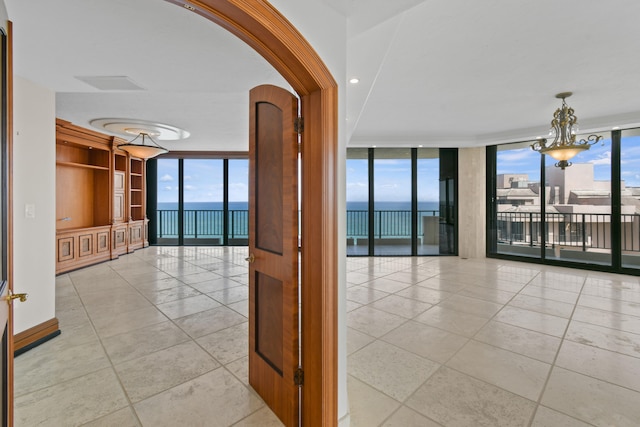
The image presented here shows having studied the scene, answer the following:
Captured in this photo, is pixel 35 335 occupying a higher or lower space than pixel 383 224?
lower

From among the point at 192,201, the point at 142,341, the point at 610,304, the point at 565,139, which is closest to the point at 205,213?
the point at 192,201

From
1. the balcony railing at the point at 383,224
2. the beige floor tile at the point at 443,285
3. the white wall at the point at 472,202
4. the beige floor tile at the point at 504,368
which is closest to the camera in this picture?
the beige floor tile at the point at 504,368

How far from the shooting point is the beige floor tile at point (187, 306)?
346 cm

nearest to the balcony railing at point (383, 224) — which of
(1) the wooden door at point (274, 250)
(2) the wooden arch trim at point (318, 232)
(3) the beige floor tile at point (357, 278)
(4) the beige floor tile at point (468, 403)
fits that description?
(3) the beige floor tile at point (357, 278)

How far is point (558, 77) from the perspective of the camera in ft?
10.9

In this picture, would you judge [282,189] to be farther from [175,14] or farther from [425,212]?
[425,212]

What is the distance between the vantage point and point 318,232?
5.17ft

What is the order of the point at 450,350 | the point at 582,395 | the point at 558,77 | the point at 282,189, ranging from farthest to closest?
the point at 558,77 → the point at 450,350 → the point at 582,395 → the point at 282,189

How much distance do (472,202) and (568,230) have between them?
1.91 metres

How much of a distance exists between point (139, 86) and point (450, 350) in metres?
4.07

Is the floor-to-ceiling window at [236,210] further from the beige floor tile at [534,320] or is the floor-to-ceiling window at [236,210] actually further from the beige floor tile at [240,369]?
the beige floor tile at [534,320]

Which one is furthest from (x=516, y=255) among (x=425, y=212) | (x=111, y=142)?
(x=111, y=142)

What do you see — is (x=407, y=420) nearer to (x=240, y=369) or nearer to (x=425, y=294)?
(x=240, y=369)

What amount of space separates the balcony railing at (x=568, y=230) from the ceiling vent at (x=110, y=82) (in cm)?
738
